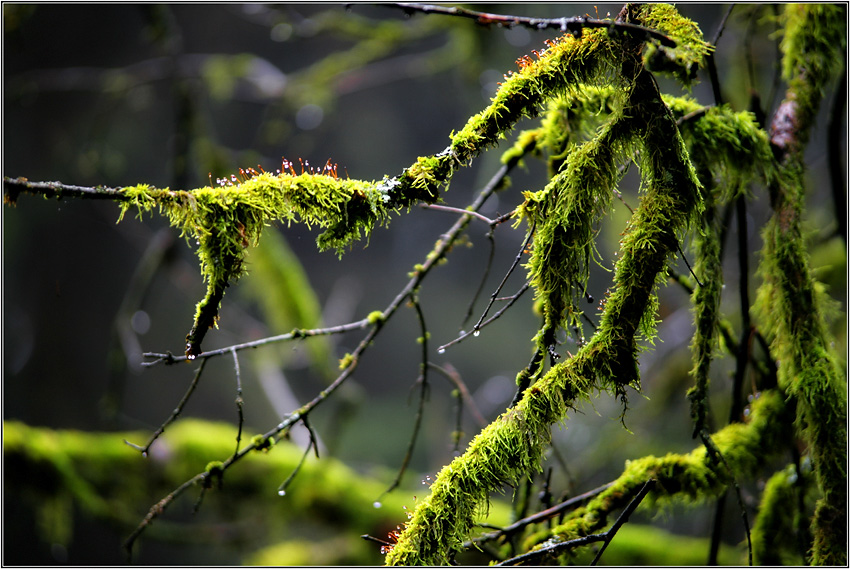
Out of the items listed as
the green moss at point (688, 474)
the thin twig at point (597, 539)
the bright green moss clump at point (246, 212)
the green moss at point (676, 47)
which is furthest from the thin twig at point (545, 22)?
the green moss at point (688, 474)

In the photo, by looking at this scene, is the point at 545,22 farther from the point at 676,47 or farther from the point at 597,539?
the point at 597,539

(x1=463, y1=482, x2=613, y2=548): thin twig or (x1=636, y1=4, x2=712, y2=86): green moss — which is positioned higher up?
(x1=636, y1=4, x2=712, y2=86): green moss

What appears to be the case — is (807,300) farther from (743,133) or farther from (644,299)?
(644,299)

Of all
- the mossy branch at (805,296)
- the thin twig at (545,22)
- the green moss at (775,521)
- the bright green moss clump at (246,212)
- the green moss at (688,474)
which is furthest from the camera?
the green moss at (775,521)

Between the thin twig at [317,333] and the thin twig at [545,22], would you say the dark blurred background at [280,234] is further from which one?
the thin twig at [545,22]

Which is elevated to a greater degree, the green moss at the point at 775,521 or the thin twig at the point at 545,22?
the thin twig at the point at 545,22

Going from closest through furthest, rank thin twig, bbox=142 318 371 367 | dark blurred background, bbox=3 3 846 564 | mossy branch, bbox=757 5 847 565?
thin twig, bbox=142 318 371 367 < mossy branch, bbox=757 5 847 565 < dark blurred background, bbox=3 3 846 564

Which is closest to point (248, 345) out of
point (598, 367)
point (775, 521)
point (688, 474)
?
point (598, 367)

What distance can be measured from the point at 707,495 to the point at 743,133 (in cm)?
96

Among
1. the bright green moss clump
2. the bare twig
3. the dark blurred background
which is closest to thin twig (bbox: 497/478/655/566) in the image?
the bright green moss clump

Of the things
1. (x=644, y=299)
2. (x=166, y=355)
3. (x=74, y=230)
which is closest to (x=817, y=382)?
(x=644, y=299)

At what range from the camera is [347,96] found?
9.00 metres

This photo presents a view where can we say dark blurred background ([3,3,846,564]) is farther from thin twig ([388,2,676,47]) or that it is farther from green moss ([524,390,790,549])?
thin twig ([388,2,676,47])

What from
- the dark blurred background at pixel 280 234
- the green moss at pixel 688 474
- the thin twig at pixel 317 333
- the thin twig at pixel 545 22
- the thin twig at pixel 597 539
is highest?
the dark blurred background at pixel 280 234
